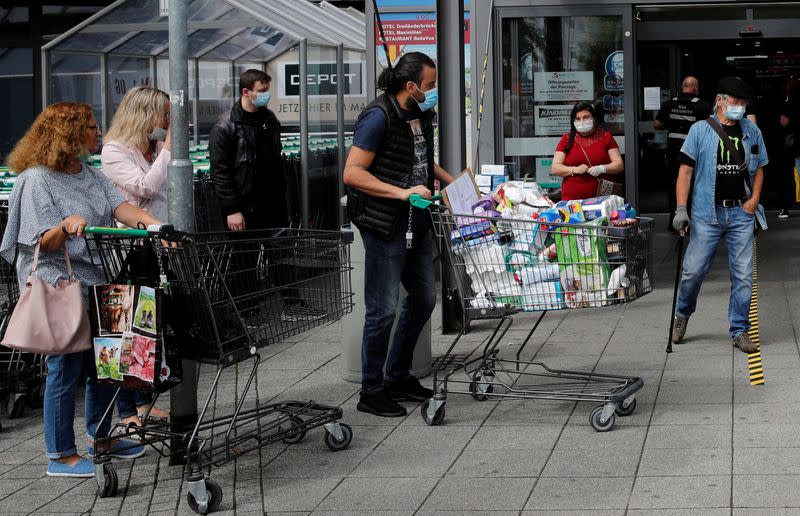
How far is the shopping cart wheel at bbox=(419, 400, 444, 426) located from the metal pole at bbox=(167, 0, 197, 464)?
4.15 feet

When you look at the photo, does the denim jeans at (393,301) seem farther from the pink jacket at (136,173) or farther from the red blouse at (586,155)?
the red blouse at (586,155)

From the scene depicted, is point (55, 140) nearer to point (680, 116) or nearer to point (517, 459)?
point (517, 459)

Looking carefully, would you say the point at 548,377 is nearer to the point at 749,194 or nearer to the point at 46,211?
the point at 749,194

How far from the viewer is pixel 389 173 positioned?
6684 mm

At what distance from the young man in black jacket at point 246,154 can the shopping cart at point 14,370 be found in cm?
241

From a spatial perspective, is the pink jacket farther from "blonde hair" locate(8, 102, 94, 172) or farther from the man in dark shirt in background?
the man in dark shirt in background

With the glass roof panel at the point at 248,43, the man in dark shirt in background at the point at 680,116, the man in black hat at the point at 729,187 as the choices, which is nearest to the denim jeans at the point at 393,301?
the man in black hat at the point at 729,187

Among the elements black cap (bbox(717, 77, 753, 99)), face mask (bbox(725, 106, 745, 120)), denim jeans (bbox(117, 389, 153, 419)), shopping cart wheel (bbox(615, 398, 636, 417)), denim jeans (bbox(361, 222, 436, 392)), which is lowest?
shopping cart wheel (bbox(615, 398, 636, 417))

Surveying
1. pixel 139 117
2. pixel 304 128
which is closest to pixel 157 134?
pixel 139 117

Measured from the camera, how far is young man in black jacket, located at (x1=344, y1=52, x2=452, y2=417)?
6625 millimetres

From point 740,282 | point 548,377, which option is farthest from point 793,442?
point 740,282

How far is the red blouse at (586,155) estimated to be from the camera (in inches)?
391

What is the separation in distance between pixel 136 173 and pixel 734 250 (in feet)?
13.1

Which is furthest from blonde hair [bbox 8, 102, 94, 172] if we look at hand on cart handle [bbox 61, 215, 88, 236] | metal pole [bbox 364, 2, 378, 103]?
metal pole [bbox 364, 2, 378, 103]
